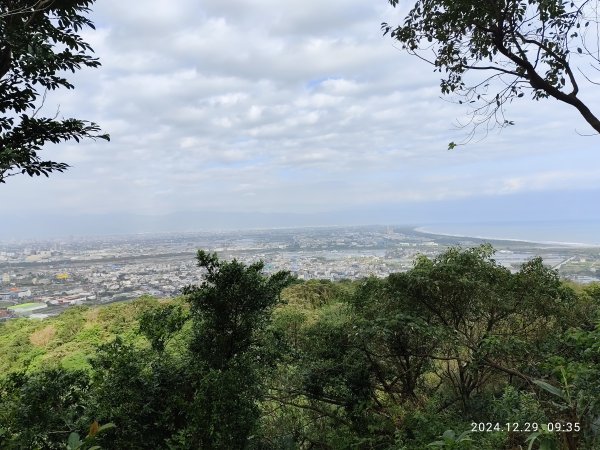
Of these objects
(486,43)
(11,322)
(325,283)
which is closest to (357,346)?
(486,43)

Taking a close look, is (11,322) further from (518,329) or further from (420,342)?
(518,329)

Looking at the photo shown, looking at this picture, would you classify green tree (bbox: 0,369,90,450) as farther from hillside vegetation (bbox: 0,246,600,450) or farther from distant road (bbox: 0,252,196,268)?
distant road (bbox: 0,252,196,268)

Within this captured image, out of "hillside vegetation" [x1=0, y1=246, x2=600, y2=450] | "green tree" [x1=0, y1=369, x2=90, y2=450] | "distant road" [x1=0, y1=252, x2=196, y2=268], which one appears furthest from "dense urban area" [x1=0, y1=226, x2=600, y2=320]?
"green tree" [x1=0, y1=369, x2=90, y2=450]

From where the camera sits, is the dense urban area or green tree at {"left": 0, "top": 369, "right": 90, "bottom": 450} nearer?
green tree at {"left": 0, "top": 369, "right": 90, "bottom": 450}

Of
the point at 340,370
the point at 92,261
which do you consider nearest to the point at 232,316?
the point at 340,370

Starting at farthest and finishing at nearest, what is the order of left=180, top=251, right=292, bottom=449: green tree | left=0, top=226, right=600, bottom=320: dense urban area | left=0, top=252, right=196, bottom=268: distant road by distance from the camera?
left=0, top=252, right=196, bottom=268: distant road < left=0, top=226, right=600, bottom=320: dense urban area < left=180, top=251, right=292, bottom=449: green tree

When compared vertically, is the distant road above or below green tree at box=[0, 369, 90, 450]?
below

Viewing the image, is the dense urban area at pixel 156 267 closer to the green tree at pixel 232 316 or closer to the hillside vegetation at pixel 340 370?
the hillside vegetation at pixel 340 370

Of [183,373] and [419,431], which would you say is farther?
[183,373]

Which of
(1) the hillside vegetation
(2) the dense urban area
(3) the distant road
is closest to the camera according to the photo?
(1) the hillside vegetation
